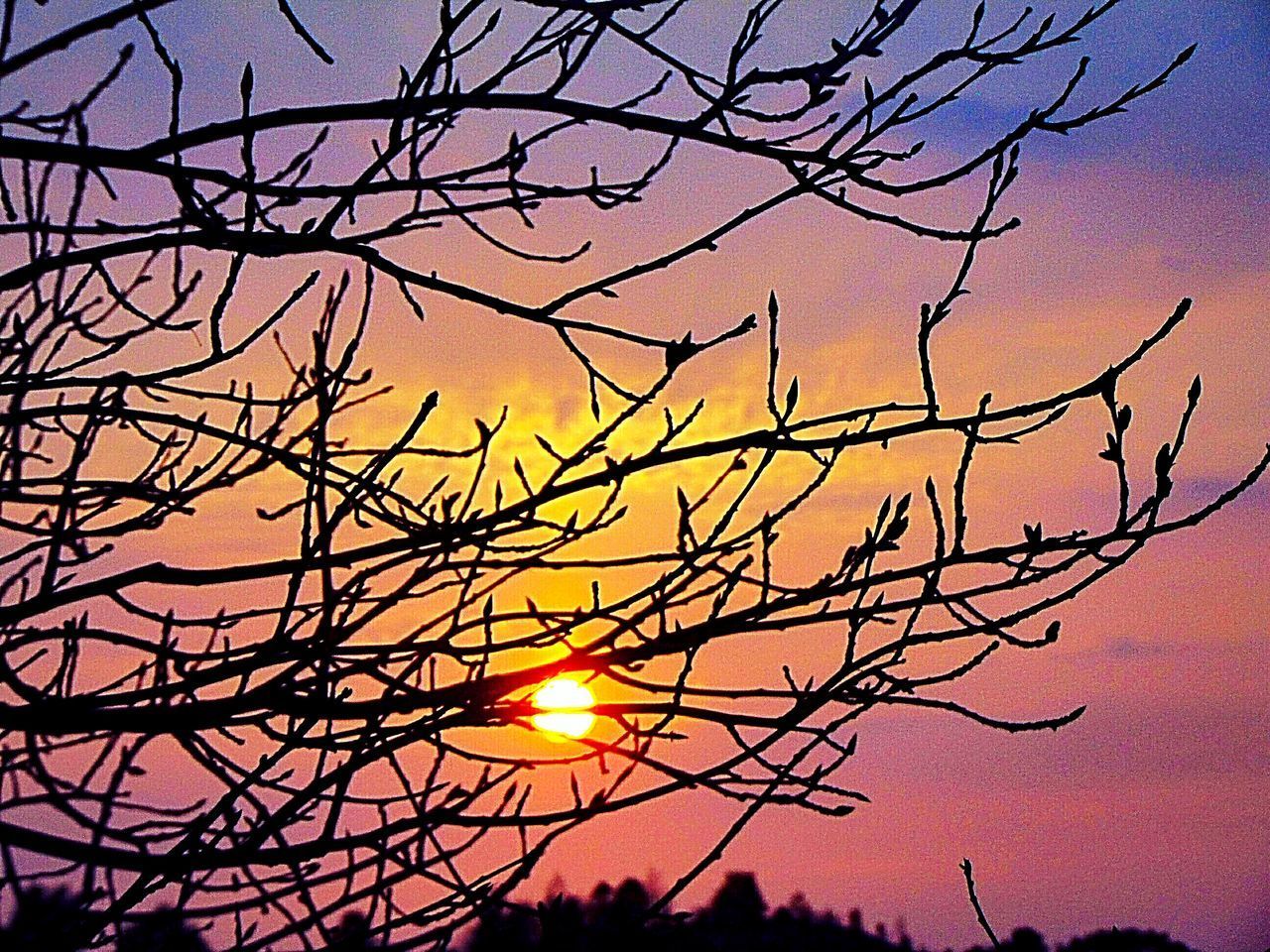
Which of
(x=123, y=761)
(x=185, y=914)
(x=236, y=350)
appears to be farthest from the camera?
(x=236, y=350)

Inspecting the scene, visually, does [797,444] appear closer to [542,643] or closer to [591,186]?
[542,643]

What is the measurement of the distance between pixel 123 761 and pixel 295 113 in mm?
1528

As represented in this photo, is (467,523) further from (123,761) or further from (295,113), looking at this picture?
(123,761)

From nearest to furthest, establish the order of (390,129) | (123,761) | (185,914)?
(123,761)
(185,914)
(390,129)

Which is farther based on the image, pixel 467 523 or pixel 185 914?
pixel 467 523

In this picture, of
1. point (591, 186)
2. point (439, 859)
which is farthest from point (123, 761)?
point (591, 186)

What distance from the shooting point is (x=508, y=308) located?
378cm

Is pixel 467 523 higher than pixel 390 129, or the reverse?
pixel 390 129

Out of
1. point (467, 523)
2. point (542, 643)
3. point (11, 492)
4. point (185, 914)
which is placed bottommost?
point (185, 914)

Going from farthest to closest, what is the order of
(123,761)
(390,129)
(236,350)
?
(236,350)
(390,129)
(123,761)

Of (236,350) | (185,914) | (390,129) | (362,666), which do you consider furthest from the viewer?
(236,350)

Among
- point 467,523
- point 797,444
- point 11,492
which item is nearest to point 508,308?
point 467,523

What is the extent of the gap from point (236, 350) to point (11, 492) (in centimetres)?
62

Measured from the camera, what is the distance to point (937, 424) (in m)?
3.26
